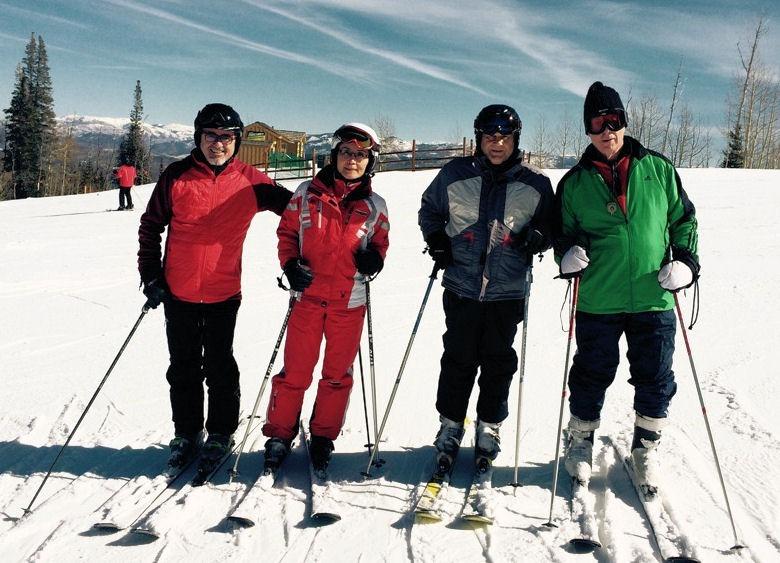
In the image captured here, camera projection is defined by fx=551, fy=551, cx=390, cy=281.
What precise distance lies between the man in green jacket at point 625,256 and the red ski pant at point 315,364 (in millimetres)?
1267

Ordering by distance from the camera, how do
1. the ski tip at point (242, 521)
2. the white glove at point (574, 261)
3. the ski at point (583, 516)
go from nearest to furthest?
the ski at point (583, 516)
the ski tip at point (242, 521)
the white glove at point (574, 261)

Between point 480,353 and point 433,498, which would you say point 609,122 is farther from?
point 433,498

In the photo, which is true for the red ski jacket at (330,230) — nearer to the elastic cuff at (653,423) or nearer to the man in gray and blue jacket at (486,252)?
the man in gray and blue jacket at (486,252)

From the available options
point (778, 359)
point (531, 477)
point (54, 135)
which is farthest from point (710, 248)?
point (54, 135)

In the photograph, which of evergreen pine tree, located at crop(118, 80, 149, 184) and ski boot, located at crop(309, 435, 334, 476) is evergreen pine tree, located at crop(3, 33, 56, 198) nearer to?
evergreen pine tree, located at crop(118, 80, 149, 184)

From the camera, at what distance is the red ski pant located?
3162mm

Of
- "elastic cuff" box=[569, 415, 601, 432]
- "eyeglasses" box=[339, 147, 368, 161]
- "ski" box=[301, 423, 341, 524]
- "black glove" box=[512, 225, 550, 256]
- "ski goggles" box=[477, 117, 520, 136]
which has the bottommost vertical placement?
"ski" box=[301, 423, 341, 524]

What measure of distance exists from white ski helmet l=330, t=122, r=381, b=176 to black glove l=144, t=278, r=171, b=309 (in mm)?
1230

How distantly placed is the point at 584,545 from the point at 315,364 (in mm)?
1666

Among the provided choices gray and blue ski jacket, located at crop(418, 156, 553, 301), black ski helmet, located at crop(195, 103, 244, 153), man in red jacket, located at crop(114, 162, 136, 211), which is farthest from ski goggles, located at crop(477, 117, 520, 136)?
man in red jacket, located at crop(114, 162, 136, 211)

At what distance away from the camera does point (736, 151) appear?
36312 millimetres

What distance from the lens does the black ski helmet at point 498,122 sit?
297 centimetres

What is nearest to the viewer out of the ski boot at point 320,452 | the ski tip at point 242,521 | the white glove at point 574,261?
the ski tip at point 242,521

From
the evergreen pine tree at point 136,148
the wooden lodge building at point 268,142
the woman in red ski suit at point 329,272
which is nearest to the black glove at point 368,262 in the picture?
the woman in red ski suit at point 329,272
